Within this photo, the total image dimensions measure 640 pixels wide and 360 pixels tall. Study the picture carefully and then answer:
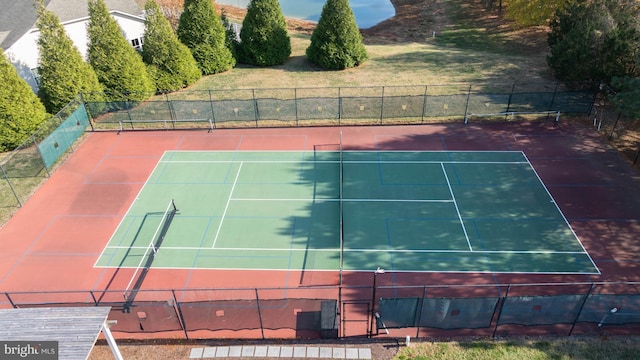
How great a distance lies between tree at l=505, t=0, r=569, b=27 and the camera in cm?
3253

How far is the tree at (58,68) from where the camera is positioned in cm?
2381

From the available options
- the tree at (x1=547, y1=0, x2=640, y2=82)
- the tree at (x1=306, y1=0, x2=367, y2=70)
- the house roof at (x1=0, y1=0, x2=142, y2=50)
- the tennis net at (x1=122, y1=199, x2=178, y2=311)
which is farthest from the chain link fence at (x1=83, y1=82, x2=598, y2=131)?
the tennis net at (x1=122, y1=199, x2=178, y2=311)

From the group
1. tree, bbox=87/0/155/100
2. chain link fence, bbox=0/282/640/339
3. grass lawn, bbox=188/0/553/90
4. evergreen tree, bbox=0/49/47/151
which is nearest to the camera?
chain link fence, bbox=0/282/640/339

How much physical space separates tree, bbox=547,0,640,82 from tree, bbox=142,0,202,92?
80.1 ft

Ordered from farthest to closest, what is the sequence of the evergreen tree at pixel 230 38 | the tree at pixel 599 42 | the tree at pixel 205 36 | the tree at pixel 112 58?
the evergreen tree at pixel 230 38
the tree at pixel 205 36
the tree at pixel 112 58
the tree at pixel 599 42

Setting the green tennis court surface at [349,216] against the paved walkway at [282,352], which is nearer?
the paved walkway at [282,352]

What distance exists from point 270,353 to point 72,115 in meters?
18.1

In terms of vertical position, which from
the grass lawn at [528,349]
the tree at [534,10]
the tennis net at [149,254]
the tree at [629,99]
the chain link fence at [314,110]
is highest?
the tree at [534,10]

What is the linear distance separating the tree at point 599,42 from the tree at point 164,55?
24.4 meters

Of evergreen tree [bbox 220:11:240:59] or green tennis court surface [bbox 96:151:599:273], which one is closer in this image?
green tennis court surface [bbox 96:151:599:273]

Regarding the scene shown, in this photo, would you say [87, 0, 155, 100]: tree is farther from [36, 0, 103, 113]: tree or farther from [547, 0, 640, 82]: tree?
[547, 0, 640, 82]: tree

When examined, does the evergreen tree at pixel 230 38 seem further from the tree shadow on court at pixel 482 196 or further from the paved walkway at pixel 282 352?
the paved walkway at pixel 282 352

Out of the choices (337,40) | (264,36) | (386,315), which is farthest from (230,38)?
(386,315)

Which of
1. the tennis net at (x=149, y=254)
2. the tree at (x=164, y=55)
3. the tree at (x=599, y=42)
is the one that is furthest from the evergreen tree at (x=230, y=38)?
the tree at (x=599, y=42)
